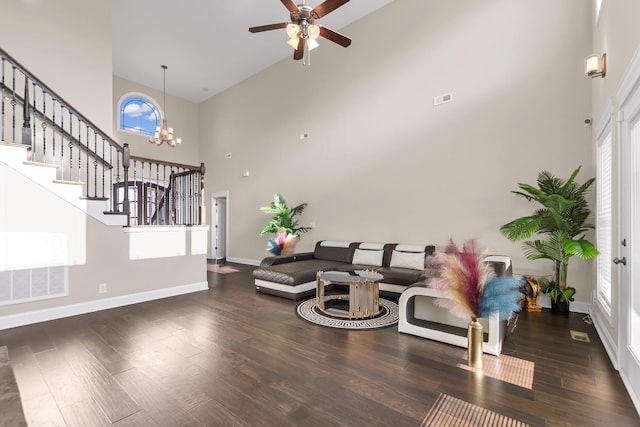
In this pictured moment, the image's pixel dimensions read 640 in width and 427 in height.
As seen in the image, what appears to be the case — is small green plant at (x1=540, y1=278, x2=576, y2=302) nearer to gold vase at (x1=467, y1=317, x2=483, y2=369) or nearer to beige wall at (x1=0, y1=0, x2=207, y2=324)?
gold vase at (x1=467, y1=317, x2=483, y2=369)

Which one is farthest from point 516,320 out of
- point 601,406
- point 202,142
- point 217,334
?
point 202,142

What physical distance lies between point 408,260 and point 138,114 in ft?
29.3

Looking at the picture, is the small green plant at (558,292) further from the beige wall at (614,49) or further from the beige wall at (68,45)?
the beige wall at (68,45)

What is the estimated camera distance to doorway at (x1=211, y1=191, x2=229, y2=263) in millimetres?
9859

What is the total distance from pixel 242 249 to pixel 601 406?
314 inches

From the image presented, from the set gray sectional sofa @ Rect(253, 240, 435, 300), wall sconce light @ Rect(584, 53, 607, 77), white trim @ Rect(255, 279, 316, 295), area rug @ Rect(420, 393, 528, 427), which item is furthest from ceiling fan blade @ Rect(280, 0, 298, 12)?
area rug @ Rect(420, 393, 528, 427)

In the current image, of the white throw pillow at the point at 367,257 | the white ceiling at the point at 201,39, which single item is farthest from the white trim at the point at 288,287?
the white ceiling at the point at 201,39

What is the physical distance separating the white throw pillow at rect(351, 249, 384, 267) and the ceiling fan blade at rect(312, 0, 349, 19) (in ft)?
12.7

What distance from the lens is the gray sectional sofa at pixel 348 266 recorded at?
15.5 feet

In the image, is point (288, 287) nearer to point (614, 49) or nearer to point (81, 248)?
point (81, 248)

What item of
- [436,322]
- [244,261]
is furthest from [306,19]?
[244,261]

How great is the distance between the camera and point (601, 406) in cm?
203

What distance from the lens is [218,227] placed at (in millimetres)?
9969

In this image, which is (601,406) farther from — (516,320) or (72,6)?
(72,6)
